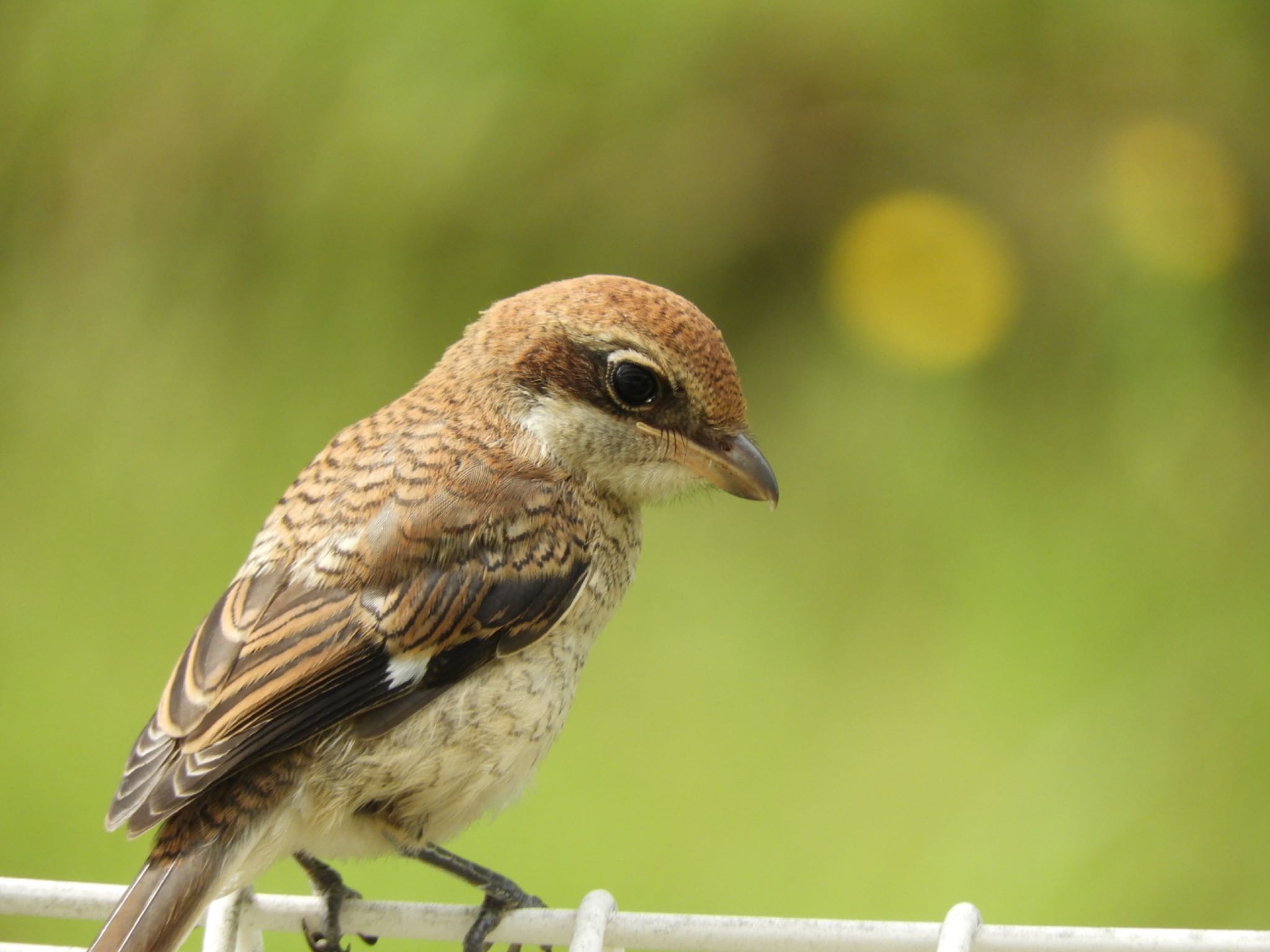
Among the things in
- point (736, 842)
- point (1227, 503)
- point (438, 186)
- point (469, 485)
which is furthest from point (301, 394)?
point (1227, 503)

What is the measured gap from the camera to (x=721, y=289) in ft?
9.04

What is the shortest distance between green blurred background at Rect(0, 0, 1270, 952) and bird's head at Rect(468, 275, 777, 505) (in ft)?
3.16

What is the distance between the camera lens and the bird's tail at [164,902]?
1.22 metres

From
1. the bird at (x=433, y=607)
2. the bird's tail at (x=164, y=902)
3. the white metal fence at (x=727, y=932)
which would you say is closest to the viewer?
the white metal fence at (x=727, y=932)

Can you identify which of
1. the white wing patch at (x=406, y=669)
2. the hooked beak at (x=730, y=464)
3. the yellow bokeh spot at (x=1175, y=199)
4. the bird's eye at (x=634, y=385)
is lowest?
the white wing patch at (x=406, y=669)

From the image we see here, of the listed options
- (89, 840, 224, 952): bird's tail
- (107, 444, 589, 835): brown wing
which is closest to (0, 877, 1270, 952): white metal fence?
(89, 840, 224, 952): bird's tail

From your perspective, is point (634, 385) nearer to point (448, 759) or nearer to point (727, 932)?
point (448, 759)

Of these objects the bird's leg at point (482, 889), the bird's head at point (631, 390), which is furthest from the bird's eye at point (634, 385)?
the bird's leg at point (482, 889)

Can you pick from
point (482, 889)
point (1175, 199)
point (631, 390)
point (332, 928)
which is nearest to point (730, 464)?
point (631, 390)

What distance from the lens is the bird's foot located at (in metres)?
1.33

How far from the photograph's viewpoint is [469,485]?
1511mm

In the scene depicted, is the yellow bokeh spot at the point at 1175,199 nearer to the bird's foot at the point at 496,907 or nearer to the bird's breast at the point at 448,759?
the bird's breast at the point at 448,759

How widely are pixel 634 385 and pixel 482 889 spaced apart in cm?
51

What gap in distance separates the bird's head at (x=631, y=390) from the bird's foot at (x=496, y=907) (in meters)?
0.42
